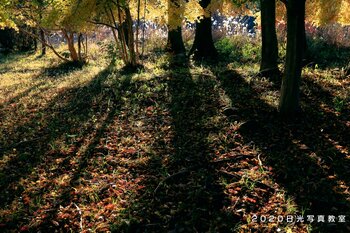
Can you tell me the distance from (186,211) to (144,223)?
593 millimetres

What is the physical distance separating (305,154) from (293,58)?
192 cm

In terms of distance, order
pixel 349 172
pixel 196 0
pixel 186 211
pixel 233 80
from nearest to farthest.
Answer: pixel 186 211, pixel 349 172, pixel 233 80, pixel 196 0

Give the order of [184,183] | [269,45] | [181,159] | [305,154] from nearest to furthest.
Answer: [184,183] → [305,154] → [181,159] → [269,45]

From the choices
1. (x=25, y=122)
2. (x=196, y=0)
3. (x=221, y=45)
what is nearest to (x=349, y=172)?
(x=25, y=122)

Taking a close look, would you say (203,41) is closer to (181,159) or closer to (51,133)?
(51,133)

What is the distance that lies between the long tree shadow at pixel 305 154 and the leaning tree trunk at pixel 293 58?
32cm

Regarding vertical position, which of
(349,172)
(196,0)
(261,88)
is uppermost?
(196,0)

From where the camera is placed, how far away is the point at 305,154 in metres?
5.39

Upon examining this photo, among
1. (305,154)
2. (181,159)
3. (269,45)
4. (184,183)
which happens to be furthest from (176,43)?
(184,183)

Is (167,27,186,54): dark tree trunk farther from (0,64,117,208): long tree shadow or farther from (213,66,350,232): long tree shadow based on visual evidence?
(213,66,350,232): long tree shadow

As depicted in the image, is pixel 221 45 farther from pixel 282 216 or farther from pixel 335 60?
pixel 282 216

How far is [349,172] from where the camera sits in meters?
4.87

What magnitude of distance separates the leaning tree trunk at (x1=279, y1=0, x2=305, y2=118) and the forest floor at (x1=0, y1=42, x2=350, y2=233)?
309 mm

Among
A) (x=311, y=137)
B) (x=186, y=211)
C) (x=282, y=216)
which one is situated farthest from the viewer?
(x=311, y=137)
